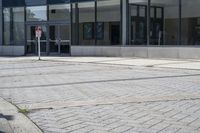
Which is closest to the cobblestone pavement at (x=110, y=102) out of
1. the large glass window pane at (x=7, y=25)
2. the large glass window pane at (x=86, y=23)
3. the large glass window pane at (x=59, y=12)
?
the large glass window pane at (x=86, y=23)

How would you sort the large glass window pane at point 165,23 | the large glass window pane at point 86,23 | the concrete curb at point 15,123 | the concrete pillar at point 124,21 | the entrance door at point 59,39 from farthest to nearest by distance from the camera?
the entrance door at point 59,39
the large glass window pane at point 86,23
the concrete pillar at point 124,21
the large glass window pane at point 165,23
the concrete curb at point 15,123

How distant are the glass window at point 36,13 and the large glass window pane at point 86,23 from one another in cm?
343

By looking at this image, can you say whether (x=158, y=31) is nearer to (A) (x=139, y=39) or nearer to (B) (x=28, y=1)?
(A) (x=139, y=39)

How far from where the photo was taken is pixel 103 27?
32094 mm

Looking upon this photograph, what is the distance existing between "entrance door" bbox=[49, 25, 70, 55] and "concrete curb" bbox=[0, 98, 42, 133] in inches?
967

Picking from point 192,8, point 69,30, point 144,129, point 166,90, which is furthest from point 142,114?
point 69,30

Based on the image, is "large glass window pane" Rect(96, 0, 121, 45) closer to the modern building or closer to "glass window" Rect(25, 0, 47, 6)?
the modern building

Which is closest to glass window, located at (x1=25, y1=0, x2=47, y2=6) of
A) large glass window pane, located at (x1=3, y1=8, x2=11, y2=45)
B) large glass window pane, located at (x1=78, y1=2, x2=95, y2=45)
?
large glass window pane, located at (x1=3, y1=8, x2=11, y2=45)

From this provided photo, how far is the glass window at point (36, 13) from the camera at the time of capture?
35347 millimetres

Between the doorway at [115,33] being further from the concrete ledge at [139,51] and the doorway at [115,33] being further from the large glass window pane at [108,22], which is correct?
the concrete ledge at [139,51]

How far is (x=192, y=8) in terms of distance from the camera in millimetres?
26891

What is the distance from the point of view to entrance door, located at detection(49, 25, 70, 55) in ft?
113

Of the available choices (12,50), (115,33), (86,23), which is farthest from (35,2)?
(115,33)

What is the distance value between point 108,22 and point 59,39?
4774mm
